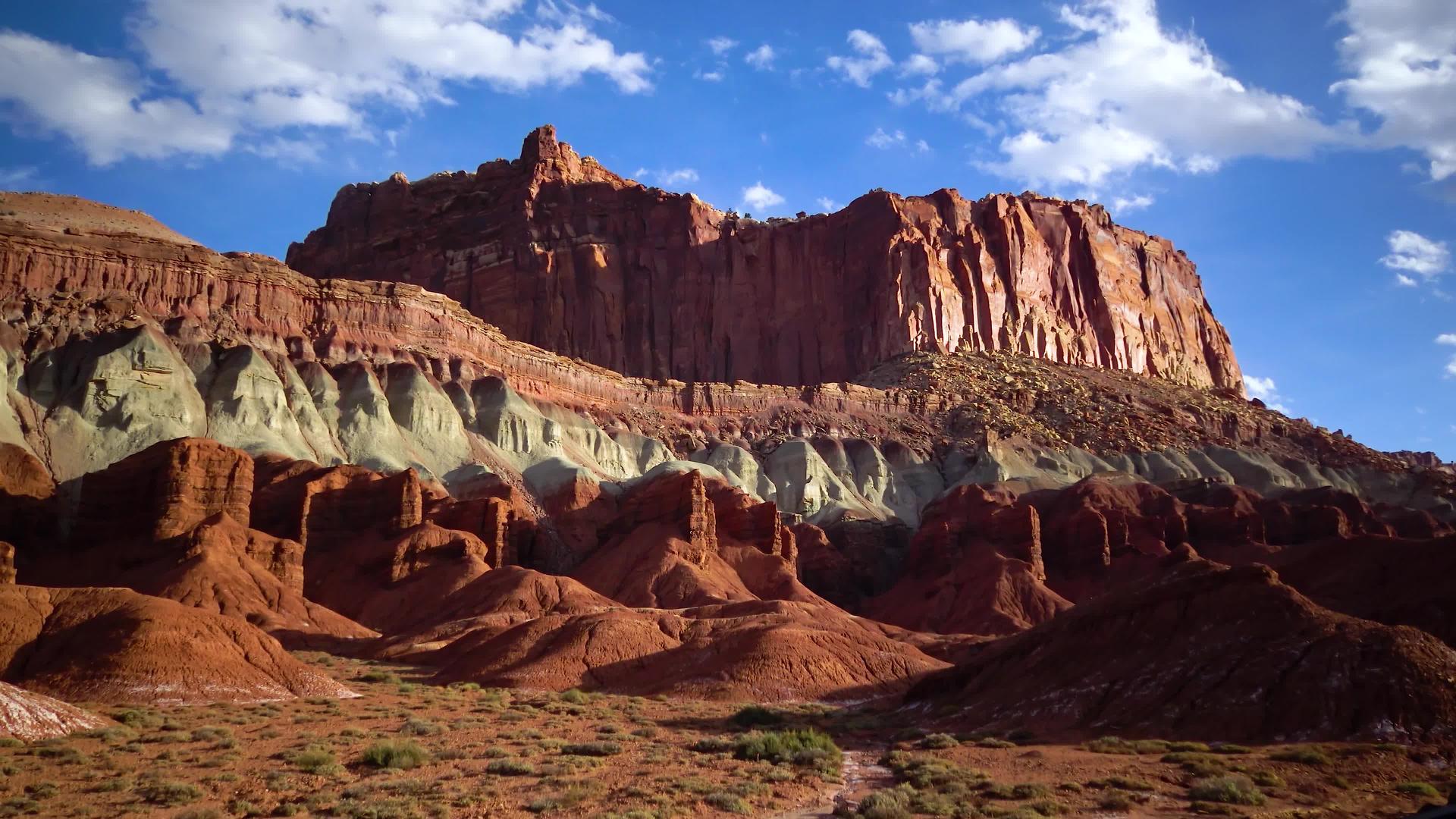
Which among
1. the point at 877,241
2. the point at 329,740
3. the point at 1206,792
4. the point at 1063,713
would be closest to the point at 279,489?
the point at 329,740

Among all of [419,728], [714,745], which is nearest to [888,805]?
[714,745]

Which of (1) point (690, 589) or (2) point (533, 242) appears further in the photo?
(2) point (533, 242)

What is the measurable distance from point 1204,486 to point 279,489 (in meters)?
69.3

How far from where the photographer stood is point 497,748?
3105cm

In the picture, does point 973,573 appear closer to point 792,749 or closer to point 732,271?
point 792,749

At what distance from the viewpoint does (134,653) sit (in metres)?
39.1

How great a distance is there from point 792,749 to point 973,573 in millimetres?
55259

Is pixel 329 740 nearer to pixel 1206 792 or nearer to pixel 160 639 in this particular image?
pixel 160 639

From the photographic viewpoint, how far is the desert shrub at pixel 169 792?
78.8 ft

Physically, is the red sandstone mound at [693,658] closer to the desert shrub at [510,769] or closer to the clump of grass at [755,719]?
the clump of grass at [755,719]

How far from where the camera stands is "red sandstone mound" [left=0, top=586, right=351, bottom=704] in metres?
38.1

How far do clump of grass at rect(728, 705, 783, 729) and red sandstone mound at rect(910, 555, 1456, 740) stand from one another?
5.60 meters

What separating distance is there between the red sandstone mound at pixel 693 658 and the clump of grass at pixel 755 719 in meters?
6.73

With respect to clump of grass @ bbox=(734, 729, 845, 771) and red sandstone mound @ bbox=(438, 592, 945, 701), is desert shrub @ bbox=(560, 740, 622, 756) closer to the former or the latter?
clump of grass @ bbox=(734, 729, 845, 771)
